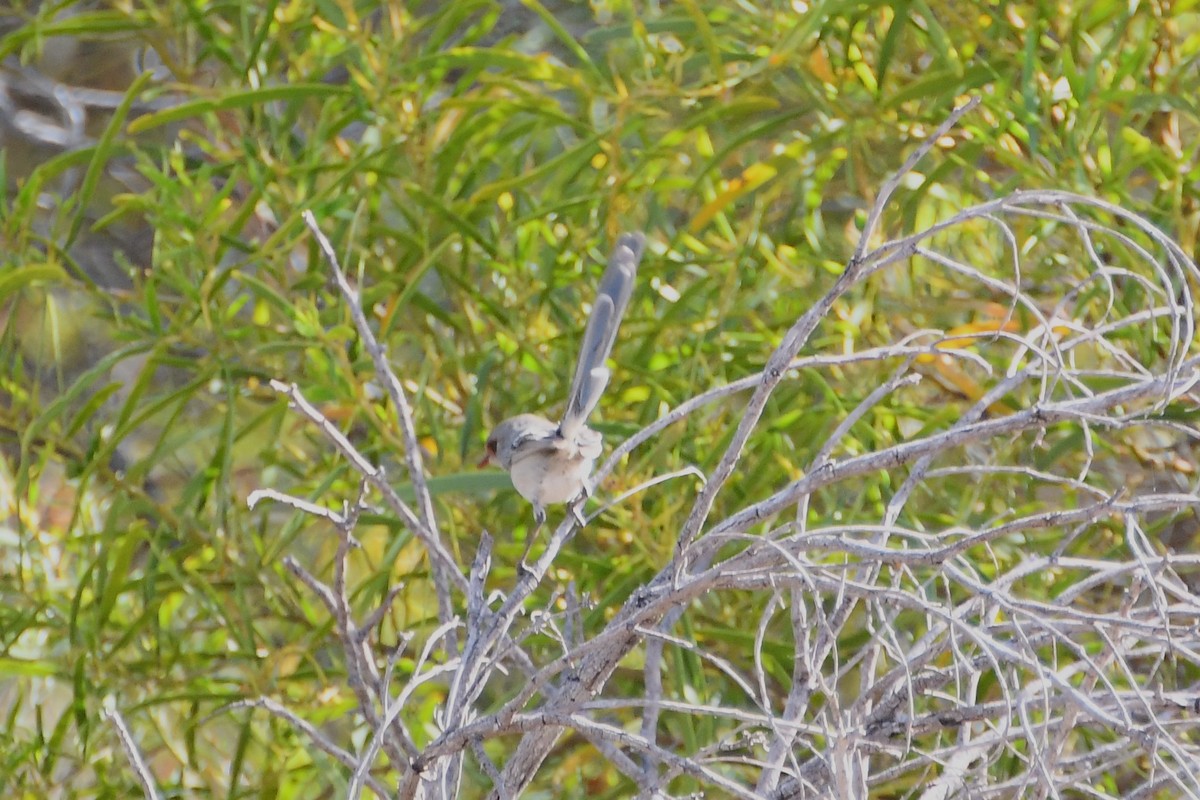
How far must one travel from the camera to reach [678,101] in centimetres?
150

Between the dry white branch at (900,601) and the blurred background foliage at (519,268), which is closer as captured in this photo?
the dry white branch at (900,601)

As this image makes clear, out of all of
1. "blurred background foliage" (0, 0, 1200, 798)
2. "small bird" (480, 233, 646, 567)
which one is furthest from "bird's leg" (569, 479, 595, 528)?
"blurred background foliage" (0, 0, 1200, 798)

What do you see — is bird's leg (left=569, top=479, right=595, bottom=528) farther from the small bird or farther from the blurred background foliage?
the blurred background foliage

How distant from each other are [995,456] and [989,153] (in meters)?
0.36

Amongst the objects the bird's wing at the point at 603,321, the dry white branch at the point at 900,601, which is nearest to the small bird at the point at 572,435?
the bird's wing at the point at 603,321

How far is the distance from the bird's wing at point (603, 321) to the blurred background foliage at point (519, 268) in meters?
0.14

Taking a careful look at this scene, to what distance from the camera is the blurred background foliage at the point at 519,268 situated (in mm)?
1276

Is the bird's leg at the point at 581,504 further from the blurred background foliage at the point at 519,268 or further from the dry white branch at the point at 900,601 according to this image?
the blurred background foliage at the point at 519,268

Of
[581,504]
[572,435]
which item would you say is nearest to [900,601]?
[581,504]

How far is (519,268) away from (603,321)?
0.37m

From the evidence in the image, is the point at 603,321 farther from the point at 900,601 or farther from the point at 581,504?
the point at 900,601

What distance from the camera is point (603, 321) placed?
39.8 inches

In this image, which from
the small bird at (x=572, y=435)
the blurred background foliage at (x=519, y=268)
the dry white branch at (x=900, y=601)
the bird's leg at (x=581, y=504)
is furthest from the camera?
the blurred background foliage at (x=519, y=268)

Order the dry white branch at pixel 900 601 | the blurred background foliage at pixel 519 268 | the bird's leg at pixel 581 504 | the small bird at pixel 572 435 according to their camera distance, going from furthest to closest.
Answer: the blurred background foliage at pixel 519 268 < the small bird at pixel 572 435 < the bird's leg at pixel 581 504 < the dry white branch at pixel 900 601
